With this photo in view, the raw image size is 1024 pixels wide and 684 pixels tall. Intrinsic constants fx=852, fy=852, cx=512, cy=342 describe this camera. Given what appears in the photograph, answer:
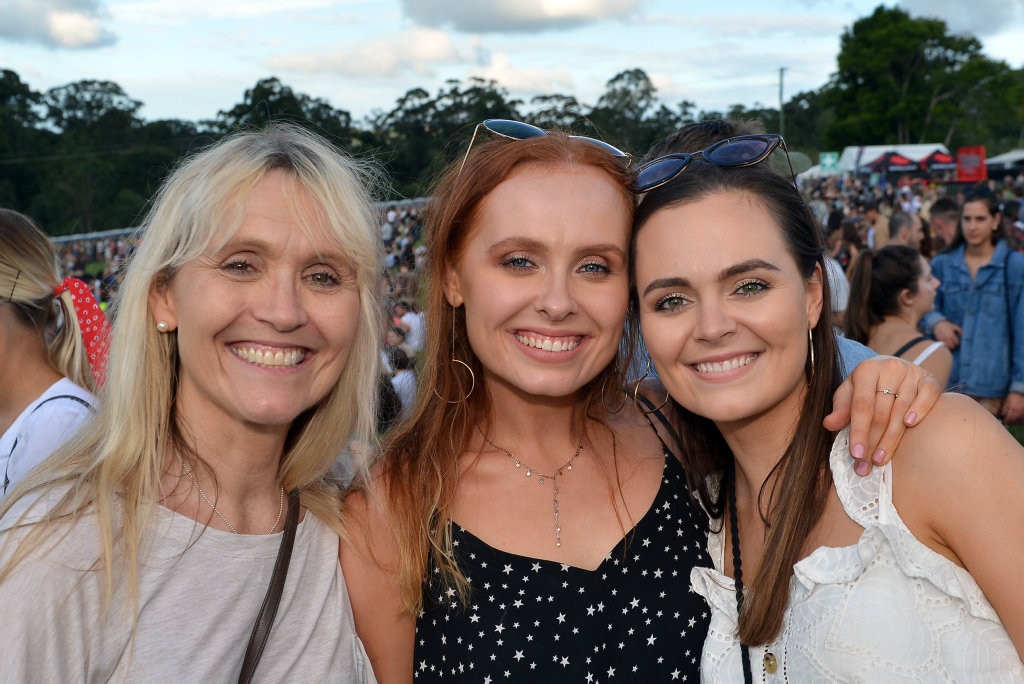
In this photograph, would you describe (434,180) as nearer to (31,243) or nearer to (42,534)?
(42,534)

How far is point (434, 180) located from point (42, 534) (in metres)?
1.66

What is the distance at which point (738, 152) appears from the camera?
2.47 meters

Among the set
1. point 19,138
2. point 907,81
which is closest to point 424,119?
point 19,138

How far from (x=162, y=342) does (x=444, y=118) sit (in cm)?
5774

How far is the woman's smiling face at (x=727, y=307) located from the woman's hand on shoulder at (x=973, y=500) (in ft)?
1.44

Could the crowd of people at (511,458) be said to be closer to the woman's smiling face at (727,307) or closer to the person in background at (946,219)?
the woman's smiling face at (727,307)

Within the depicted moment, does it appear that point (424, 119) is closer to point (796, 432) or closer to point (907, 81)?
point (907, 81)

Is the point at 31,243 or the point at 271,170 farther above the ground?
the point at 271,170

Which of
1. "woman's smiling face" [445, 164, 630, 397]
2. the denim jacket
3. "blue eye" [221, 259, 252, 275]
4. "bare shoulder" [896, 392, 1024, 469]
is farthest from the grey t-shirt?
the denim jacket

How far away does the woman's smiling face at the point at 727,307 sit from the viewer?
2311mm

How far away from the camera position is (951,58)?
74.8m

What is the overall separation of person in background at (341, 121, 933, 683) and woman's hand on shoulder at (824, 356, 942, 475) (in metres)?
0.03

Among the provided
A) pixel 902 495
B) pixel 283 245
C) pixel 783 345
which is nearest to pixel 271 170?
pixel 283 245

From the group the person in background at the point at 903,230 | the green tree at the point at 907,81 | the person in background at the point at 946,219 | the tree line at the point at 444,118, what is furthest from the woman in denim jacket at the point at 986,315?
the green tree at the point at 907,81
